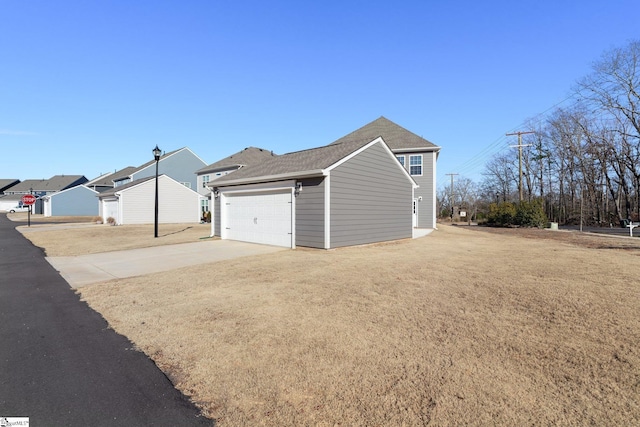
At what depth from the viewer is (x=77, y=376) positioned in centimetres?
300

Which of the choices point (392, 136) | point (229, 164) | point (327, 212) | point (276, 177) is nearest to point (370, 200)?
point (327, 212)

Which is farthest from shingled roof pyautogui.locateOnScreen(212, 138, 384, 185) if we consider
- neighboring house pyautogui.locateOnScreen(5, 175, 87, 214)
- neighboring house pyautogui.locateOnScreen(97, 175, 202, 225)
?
neighboring house pyautogui.locateOnScreen(5, 175, 87, 214)

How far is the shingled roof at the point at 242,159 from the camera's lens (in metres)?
30.7

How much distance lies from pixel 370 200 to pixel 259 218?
15.2 feet

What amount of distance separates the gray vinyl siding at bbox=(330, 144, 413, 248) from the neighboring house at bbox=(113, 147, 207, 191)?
3151 cm

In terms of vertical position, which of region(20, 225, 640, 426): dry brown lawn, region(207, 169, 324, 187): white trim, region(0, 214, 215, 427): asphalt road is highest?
region(207, 169, 324, 187): white trim

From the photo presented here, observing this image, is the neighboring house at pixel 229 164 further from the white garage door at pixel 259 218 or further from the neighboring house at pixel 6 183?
the neighboring house at pixel 6 183

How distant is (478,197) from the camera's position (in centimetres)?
5669

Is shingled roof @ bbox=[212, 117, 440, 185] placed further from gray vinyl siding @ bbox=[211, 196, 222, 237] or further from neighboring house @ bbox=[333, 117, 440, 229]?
gray vinyl siding @ bbox=[211, 196, 222, 237]

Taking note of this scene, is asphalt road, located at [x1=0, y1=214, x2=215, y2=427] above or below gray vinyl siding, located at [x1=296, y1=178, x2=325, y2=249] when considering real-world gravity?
below

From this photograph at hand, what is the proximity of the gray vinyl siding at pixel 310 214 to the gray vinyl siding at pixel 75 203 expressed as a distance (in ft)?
150

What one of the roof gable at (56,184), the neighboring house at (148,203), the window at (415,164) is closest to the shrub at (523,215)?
the window at (415,164)

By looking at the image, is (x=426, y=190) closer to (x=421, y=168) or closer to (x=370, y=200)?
(x=421, y=168)

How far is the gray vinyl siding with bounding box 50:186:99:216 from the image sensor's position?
1718 inches
